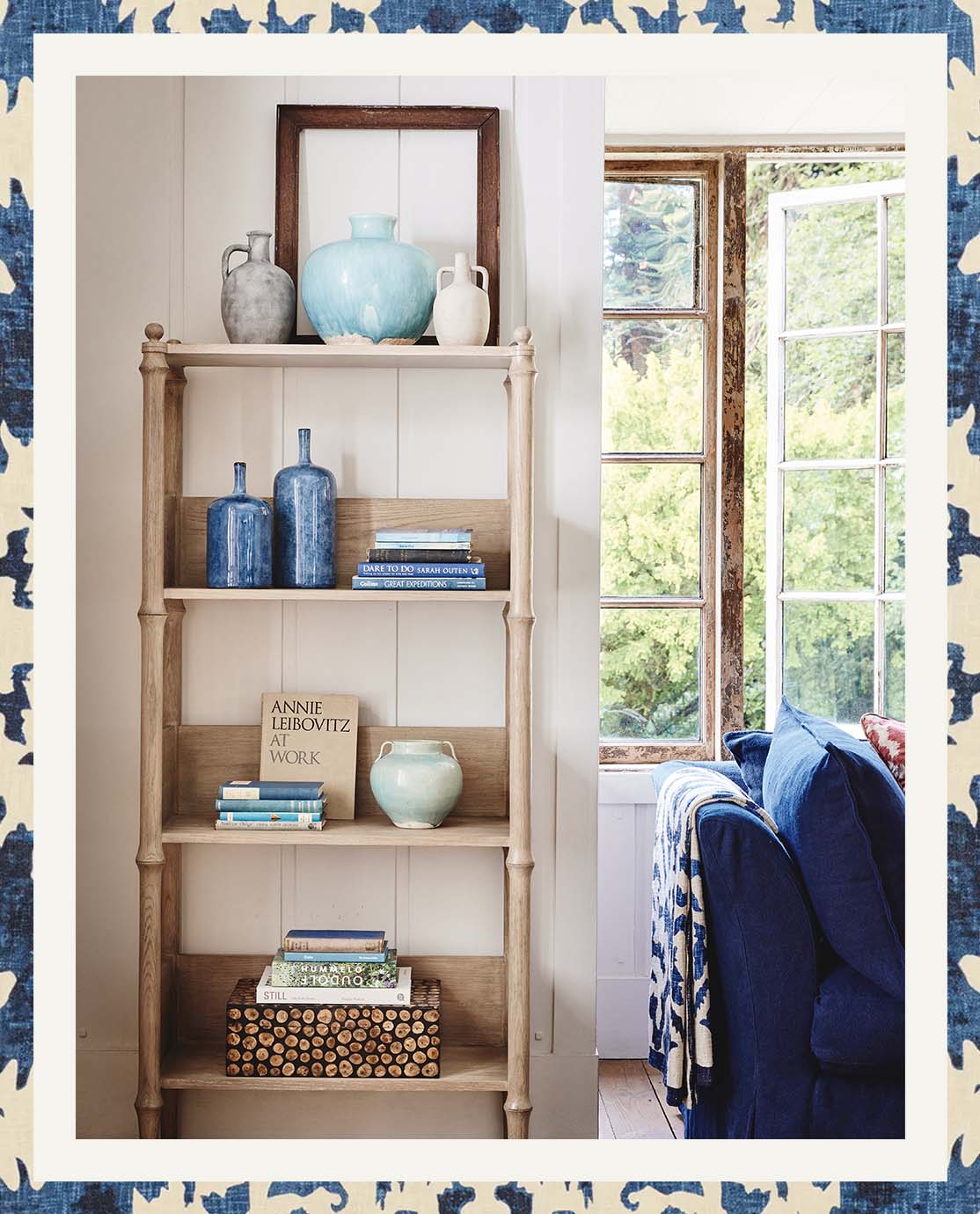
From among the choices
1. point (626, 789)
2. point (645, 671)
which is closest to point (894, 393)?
point (645, 671)

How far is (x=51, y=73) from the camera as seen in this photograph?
140 centimetres

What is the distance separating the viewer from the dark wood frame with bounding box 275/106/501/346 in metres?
2.28

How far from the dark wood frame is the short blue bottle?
0.38 metres

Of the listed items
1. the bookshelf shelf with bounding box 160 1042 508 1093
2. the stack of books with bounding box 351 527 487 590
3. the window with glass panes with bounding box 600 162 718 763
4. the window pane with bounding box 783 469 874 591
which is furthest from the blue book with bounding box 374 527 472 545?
the window pane with bounding box 783 469 874 591

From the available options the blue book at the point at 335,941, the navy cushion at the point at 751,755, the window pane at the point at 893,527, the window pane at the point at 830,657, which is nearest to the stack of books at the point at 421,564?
the blue book at the point at 335,941

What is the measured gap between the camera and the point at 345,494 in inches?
Answer: 91.5

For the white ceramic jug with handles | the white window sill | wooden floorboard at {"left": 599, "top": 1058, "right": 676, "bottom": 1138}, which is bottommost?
wooden floorboard at {"left": 599, "top": 1058, "right": 676, "bottom": 1138}

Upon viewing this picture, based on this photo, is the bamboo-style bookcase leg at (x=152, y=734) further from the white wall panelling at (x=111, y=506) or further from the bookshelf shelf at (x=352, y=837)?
the white wall panelling at (x=111, y=506)

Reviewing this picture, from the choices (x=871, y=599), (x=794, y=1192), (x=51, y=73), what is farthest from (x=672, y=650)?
(x=51, y=73)

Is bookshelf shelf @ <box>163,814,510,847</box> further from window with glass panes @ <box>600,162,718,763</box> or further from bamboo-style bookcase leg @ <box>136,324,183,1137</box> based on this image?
window with glass panes @ <box>600,162,718,763</box>

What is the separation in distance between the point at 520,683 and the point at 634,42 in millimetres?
1065

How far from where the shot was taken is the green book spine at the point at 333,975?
213 cm

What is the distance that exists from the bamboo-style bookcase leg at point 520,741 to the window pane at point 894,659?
5.12 feet

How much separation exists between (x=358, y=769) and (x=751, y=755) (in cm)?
101
